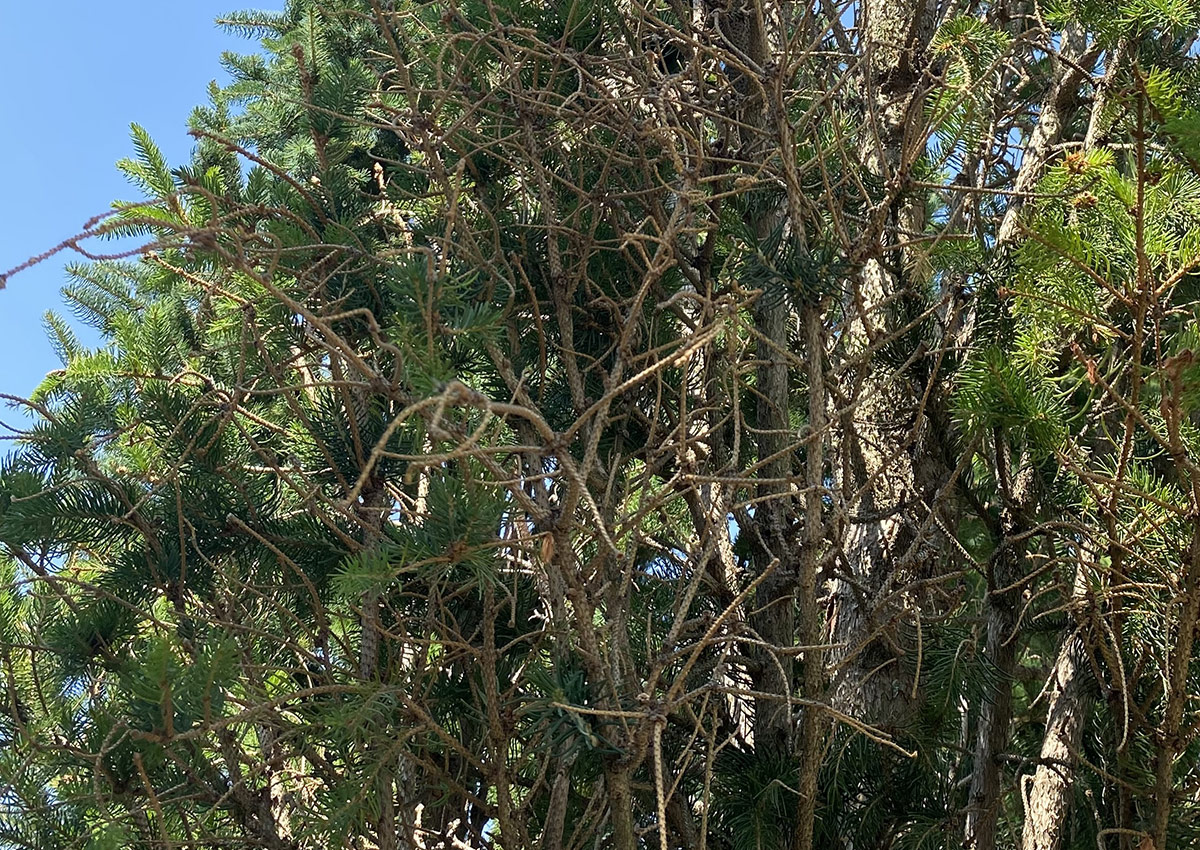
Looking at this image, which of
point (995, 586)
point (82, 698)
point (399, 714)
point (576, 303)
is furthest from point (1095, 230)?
point (82, 698)

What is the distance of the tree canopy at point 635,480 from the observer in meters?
1.57

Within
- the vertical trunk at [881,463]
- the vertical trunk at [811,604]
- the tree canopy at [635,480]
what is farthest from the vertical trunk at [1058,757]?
the vertical trunk at [811,604]

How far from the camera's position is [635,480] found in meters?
1.98

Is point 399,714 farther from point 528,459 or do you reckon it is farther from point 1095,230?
point 1095,230

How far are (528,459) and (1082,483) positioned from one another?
80 centimetres

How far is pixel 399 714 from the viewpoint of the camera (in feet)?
6.24

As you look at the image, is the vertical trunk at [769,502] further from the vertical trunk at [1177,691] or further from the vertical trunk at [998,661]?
the vertical trunk at [1177,691]

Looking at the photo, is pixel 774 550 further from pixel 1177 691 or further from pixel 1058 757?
pixel 1177 691

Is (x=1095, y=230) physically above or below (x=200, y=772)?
above

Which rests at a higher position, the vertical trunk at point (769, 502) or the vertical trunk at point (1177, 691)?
the vertical trunk at point (769, 502)

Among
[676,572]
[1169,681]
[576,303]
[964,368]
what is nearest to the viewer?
[1169,681]

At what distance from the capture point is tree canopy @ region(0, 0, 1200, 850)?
5.16 ft

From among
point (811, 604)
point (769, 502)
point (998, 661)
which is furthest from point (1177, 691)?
point (769, 502)

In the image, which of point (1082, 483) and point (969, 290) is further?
point (969, 290)
